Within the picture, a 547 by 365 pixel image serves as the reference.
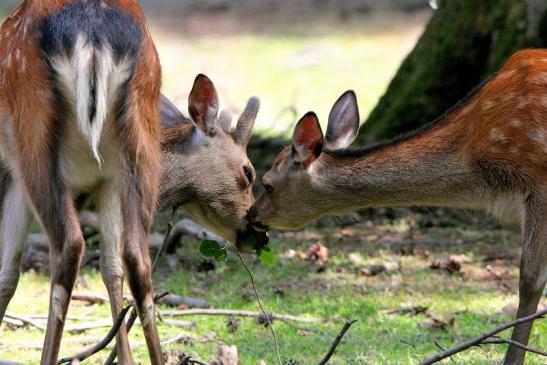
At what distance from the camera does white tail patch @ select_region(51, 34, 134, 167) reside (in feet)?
15.7

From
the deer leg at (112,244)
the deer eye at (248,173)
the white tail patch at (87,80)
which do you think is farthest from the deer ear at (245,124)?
the white tail patch at (87,80)

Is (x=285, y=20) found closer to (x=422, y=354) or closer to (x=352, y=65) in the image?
(x=352, y=65)

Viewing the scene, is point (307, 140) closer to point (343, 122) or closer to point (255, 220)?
point (343, 122)

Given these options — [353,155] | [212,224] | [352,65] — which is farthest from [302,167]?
[352,65]

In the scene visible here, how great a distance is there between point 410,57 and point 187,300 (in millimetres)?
4490

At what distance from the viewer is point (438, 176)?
6438mm

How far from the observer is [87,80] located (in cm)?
477

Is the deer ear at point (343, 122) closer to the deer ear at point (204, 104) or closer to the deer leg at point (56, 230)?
the deer ear at point (204, 104)

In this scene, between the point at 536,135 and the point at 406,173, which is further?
the point at 406,173

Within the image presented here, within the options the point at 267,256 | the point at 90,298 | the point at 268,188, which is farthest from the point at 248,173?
the point at 90,298

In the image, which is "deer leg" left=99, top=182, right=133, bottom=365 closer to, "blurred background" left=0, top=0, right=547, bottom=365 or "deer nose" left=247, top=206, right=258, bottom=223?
"blurred background" left=0, top=0, right=547, bottom=365

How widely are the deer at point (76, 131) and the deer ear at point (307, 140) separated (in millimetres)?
1304

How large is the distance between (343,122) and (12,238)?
7.43ft

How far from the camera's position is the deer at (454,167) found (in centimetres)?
596
